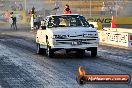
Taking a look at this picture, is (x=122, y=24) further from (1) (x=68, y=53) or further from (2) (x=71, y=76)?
(2) (x=71, y=76)

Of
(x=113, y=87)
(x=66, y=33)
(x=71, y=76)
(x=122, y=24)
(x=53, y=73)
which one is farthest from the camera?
(x=122, y=24)

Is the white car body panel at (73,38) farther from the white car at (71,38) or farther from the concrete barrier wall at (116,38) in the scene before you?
the concrete barrier wall at (116,38)

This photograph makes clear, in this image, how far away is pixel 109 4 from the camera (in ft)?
171

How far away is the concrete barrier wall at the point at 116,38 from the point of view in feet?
67.1

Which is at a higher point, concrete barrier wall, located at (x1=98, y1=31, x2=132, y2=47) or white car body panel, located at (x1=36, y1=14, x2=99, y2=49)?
white car body panel, located at (x1=36, y1=14, x2=99, y2=49)

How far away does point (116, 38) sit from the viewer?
22141 mm

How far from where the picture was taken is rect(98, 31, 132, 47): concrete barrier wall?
20438 millimetres

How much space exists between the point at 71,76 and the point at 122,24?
3353 cm

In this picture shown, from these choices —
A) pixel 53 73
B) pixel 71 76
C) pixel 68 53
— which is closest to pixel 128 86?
pixel 71 76

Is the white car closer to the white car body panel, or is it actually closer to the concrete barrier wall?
the white car body panel

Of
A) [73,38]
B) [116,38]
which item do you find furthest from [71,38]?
[116,38]

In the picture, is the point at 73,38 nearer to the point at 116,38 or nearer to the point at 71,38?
the point at 71,38

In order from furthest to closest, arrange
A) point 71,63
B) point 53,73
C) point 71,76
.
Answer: point 71,63, point 53,73, point 71,76

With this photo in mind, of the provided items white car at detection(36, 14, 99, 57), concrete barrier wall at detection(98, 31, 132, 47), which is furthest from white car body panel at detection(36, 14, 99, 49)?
concrete barrier wall at detection(98, 31, 132, 47)
